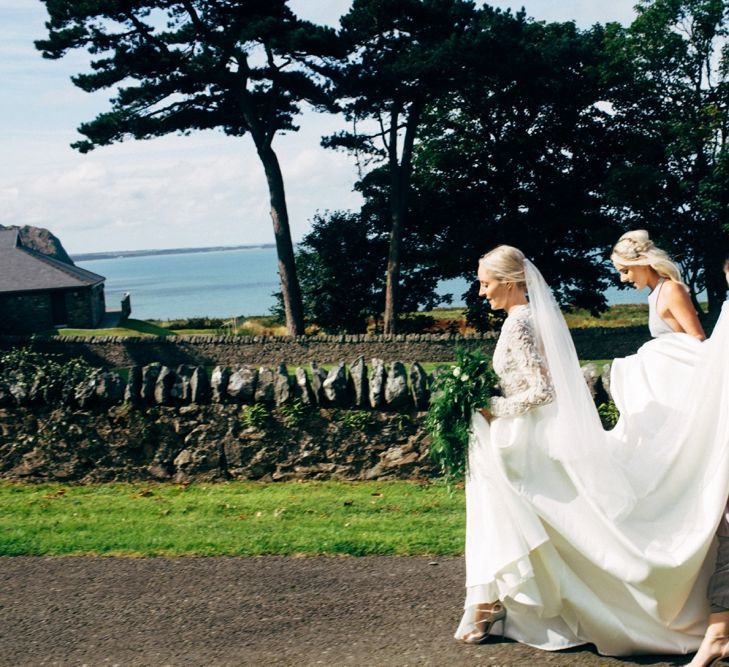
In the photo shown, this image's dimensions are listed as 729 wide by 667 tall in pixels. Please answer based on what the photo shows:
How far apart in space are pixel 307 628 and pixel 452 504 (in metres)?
3.04

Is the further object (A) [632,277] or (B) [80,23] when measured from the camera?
(B) [80,23]

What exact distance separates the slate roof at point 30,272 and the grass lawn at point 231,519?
38.3 metres

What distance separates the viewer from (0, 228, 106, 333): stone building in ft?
144

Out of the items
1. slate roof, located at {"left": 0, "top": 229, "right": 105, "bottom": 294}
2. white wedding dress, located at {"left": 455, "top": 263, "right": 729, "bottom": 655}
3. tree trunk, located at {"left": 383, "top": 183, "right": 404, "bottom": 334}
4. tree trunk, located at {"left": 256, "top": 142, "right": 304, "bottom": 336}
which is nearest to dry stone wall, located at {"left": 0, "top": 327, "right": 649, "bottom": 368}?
tree trunk, located at {"left": 256, "top": 142, "right": 304, "bottom": 336}

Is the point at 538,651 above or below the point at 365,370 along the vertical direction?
below

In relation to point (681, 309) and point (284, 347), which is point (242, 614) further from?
point (284, 347)

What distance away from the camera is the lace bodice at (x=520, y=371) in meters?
4.96

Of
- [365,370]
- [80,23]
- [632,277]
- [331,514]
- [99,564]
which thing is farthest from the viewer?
[80,23]

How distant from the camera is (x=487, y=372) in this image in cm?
519

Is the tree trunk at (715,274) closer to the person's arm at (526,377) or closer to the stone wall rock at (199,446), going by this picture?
the stone wall rock at (199,446)

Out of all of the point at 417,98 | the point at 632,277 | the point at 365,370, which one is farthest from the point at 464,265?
the point at 632,277

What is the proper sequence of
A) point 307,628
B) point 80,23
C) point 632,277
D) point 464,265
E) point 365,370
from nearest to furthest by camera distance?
point 307,628 < point 632,277 < point 365,370 < point 80,23 < point 464,265

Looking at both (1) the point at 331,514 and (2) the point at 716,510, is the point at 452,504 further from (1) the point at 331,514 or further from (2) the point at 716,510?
(2) the point at 716,510

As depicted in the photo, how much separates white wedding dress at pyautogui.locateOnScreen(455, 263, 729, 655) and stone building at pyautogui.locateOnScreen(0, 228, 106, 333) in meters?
41.9
